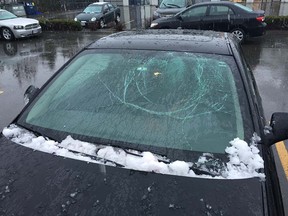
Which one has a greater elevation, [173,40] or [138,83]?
[173,40]

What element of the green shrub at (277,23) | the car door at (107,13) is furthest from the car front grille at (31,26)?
the green shrub at (277,23)

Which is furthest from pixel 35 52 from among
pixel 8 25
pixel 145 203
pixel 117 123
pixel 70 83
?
pixel 145 203

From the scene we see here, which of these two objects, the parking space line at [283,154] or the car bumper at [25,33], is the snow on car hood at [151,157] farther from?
the car bumper at [25,33]

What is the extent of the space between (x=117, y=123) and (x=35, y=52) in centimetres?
964

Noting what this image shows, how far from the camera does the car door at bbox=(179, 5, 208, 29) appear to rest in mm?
10648

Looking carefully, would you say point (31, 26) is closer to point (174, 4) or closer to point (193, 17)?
point (174, 4)

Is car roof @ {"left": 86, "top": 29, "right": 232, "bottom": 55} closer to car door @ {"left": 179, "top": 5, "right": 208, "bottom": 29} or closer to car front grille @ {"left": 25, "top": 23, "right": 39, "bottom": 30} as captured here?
car door @ {"left": 179, "top": 5, "right": 208, "bottom": 29}

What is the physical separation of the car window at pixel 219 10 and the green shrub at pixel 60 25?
707 cm

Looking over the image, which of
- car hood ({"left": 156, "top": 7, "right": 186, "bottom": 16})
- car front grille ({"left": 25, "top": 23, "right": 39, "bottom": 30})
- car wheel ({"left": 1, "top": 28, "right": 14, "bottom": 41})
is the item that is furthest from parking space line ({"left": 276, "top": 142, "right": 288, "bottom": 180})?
car wheel ({"left": 1, "top": 28, "right": 14, "bottom": 41})

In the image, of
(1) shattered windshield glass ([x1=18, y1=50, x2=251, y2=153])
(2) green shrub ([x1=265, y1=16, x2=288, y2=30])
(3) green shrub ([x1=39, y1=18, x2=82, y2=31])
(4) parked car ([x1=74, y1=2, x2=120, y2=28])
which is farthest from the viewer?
(4) parked car ([x1=74, y1=2, x2=120, y2=28])

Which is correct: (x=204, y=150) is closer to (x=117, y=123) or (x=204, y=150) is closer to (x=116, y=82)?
(x=117, y=123)

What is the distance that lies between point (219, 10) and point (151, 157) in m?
9.84

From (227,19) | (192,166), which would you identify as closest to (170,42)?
(192,166)

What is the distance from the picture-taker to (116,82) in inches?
92.5
